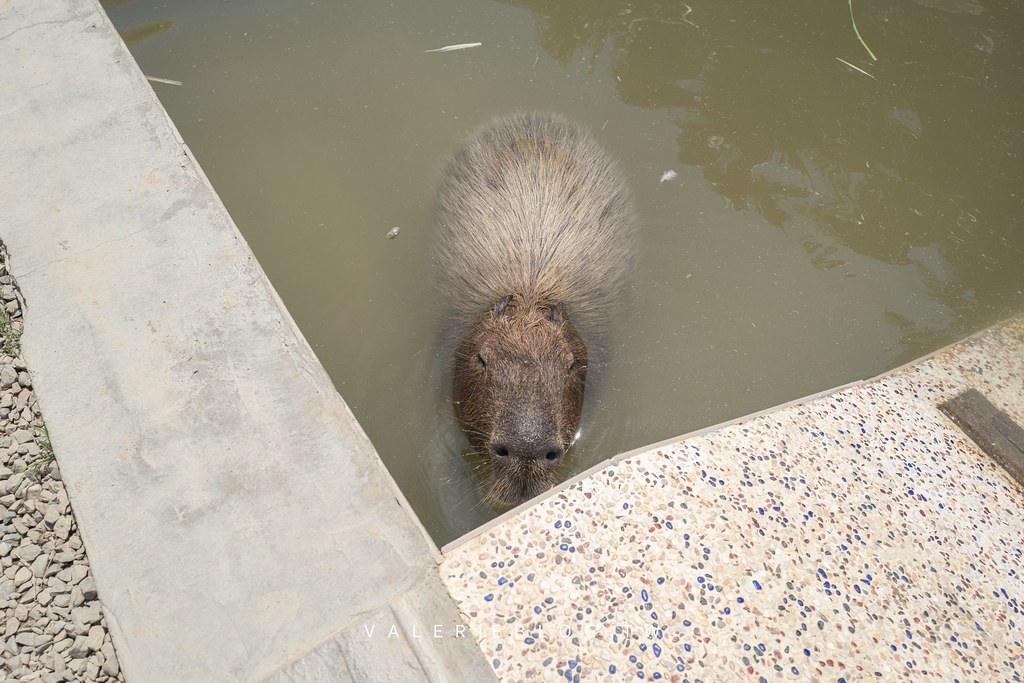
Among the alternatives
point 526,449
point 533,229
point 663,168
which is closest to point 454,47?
point 663,168

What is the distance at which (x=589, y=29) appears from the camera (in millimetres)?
5230

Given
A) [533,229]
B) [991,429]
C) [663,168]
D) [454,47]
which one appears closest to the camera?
[991,429]

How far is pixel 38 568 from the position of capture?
93.7 inches

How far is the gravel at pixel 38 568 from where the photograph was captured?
7.31 feet

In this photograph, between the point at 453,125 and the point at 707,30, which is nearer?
the point at 453,125

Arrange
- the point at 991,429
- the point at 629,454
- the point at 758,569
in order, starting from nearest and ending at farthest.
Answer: the point at 758,569
the point at 629,454
the point at 991,429

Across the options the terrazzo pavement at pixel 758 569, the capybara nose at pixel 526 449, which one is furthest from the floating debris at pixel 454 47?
the terrazzo pavement at pixel 758 569

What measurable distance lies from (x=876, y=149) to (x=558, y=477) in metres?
3.38

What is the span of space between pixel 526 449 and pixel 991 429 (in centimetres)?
230

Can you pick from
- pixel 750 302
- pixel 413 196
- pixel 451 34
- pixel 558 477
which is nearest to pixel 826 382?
pixel 750 302

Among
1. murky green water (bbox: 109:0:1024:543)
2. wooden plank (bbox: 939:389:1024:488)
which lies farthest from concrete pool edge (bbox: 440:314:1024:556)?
murky green water (bbox: 109:0:1024:543)

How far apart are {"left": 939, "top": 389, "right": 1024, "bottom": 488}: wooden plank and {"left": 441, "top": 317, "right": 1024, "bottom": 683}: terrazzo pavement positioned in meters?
0.29

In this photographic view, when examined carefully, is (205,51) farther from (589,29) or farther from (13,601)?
(13,601)

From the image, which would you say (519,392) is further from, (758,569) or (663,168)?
(663,168)
